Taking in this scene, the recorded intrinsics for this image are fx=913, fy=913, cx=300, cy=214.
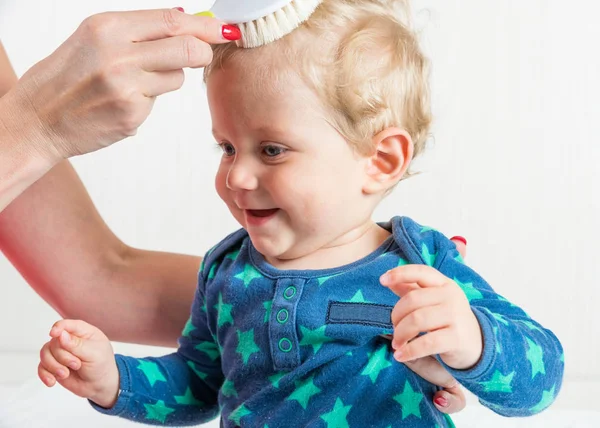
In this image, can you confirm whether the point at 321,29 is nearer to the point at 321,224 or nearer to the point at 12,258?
the point at 321,224

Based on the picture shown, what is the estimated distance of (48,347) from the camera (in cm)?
114

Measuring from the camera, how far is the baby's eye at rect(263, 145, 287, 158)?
104 cm

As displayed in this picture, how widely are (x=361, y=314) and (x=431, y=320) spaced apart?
0.19 m

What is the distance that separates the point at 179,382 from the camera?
49.4 inches

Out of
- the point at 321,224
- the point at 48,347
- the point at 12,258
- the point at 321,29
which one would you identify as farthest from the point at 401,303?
the point at 12,258

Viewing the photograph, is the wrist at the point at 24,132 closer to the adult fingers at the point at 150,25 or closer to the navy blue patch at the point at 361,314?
the adult fingers at the point at 150,25

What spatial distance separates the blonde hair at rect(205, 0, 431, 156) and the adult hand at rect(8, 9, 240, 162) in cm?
6

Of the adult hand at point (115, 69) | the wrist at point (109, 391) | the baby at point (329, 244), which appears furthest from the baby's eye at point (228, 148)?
the wrist at point (109, 391)

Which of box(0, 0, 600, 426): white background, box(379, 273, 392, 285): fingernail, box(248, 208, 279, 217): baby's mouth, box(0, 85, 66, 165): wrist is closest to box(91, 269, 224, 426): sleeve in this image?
box(248, 208, 279, 217): baby's mouth

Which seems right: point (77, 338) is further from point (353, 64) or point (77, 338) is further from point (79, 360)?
point (353, 64)

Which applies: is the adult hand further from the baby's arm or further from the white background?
the white background

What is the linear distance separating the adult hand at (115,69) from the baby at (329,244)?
0.09 metres

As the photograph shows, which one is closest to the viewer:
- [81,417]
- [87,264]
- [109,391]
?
[109,391]

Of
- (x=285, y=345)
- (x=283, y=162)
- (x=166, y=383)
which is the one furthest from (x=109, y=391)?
(x=283, y=162)
